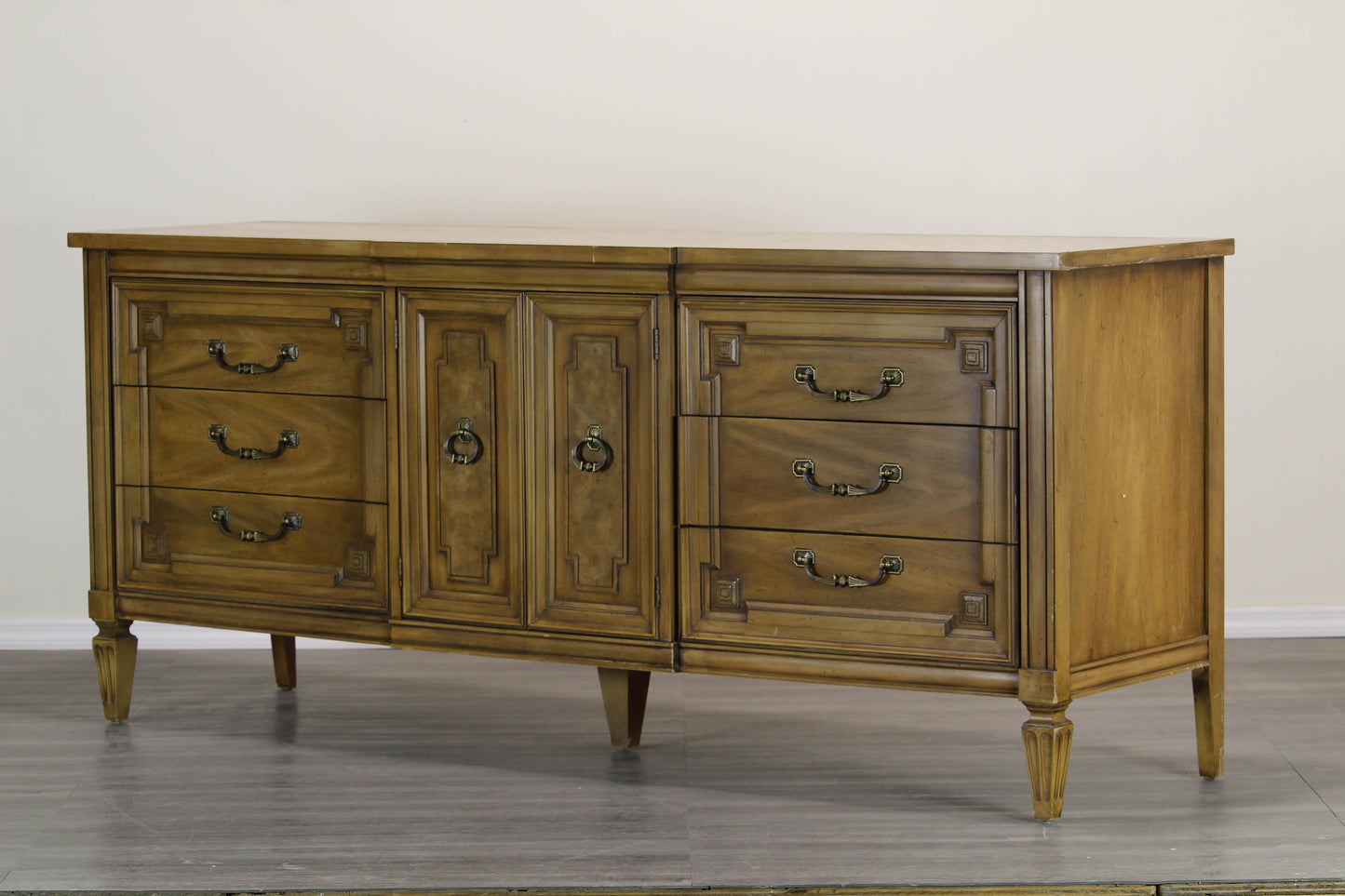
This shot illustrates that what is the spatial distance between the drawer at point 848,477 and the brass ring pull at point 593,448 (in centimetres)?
12

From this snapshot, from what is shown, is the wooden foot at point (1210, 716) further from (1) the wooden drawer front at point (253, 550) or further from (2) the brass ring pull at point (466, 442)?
(1) the wooden drawer front at point (253, 550)

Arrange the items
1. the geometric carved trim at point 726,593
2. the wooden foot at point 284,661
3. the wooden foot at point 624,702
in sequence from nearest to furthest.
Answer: the geometric carved trim at point 726,593 < the wooden foot at point 624,702 < the wooden foot at point 284,661

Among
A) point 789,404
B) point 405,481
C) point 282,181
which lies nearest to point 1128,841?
point 789,404

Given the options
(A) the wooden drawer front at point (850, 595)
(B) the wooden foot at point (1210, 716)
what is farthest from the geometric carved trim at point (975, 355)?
(B) the wooden foot at point (1210, 716)

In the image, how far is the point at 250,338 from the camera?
2623 millimetres

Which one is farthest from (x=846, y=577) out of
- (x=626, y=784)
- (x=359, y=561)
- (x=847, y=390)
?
(x=359, y=561)

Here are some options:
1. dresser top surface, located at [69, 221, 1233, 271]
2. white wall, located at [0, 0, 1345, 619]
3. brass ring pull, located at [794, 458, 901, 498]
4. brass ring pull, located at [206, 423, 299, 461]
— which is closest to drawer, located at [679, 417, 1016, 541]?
brass ring pull, located at [794, 458, 901, 498]

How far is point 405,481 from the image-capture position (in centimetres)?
254

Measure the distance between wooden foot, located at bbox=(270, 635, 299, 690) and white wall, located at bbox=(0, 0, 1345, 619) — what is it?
2.43 feet

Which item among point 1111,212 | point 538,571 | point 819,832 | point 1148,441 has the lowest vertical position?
point 819,832

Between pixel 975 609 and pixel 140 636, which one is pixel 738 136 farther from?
pixel 140 636

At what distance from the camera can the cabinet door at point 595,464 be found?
240 centimetres

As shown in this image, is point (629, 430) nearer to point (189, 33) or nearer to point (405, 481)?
point (405, 481)

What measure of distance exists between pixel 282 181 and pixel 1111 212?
1.64 metres
